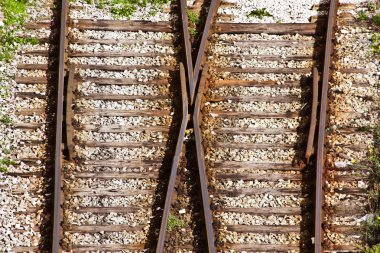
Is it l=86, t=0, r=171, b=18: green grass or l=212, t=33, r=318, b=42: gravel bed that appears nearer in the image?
l=212, t=33, r=318, b=42: gravel bed

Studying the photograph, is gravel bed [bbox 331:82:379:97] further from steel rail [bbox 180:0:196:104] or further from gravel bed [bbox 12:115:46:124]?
gravel bed [bbox 12:115:46:124]

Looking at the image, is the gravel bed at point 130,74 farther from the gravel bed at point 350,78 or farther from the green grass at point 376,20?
the green grass at point 376,20

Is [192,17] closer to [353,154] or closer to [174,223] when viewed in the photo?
[353,154]

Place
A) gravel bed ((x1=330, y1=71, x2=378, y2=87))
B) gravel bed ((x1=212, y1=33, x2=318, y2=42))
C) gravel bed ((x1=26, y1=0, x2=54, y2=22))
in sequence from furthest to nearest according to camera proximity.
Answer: gravel bed ((x1=26, y1=0, x2=54, y2=22))
gravel bed ((x1=212, y1=33, x2=318, y2=42))
gravel bed ((x1=330, y1=71, x2=378, y2=87))

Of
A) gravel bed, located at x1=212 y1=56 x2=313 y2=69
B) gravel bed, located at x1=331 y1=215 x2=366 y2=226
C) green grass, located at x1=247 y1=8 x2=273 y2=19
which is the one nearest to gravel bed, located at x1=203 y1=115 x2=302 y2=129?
gravel bed, located at x1=212 y1=56 x2=313 y2=69

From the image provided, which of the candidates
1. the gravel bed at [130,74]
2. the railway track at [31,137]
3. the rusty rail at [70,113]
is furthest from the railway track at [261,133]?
the railway track at [31,137]

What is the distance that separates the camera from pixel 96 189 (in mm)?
8859

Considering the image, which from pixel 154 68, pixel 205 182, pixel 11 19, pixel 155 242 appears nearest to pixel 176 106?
pixel 154 68

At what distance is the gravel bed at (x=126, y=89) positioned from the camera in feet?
32.0

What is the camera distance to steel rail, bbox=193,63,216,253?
327 inches

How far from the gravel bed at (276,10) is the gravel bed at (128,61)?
1.24 meters

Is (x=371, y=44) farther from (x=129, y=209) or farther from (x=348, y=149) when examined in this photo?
(x=129, y=209)

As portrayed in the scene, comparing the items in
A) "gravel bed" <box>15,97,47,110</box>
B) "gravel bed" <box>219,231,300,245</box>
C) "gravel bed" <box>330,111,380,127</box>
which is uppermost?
"gravel bed" <box>15,97,47,110</box>

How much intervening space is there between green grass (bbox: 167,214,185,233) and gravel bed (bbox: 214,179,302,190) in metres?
0.70
